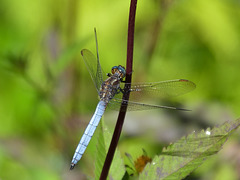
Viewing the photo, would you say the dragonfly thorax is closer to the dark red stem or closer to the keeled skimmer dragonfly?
the keeled skimmer dragonfly

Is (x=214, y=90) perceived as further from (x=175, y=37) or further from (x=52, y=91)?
(x=52, y=91)

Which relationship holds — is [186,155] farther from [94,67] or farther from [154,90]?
[94,67]

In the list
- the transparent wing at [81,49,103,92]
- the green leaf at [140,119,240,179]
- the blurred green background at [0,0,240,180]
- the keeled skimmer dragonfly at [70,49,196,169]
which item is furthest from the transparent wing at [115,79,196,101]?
the blurred green background at [0,0,240,180]

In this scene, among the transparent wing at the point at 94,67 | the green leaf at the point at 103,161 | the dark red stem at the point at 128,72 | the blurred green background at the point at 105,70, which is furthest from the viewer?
the blurred green background at the point at 105,70

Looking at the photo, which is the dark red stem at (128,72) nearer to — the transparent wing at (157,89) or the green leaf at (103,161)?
the green leaf at (103,161)

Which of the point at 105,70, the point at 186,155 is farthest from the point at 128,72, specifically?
the point at 105,70

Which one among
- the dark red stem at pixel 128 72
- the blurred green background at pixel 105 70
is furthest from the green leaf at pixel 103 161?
the blurred green background at pixel 105 70

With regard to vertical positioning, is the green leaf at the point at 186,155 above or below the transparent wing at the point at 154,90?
below
